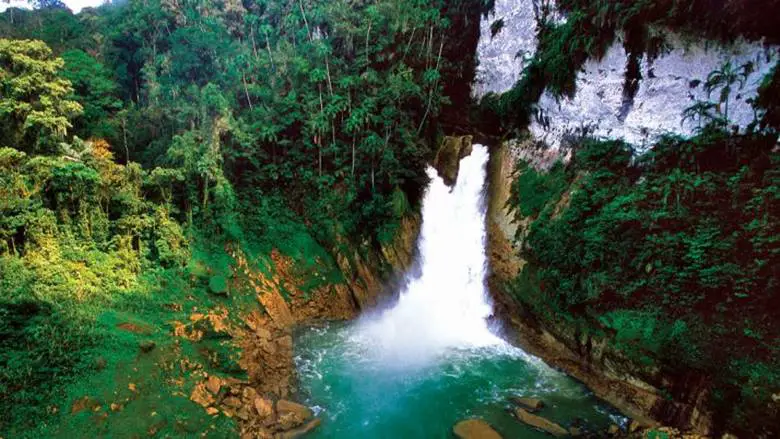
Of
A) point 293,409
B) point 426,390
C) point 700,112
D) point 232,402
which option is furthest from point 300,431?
point 700,112

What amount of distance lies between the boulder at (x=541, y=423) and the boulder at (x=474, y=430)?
1.10 m

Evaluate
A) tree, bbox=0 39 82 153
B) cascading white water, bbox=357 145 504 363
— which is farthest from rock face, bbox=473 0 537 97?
tree, bbox=0 39 82 153

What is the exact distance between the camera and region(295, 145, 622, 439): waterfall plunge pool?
11344 mm

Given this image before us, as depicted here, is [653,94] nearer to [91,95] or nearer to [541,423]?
[541,423]

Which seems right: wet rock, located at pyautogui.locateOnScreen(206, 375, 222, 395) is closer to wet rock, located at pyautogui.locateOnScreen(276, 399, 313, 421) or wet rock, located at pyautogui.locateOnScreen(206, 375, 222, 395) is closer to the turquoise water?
wet rock, located at pyautogui.locateOnScreen(276, 399, 313, 421)

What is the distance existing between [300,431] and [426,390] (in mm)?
4130

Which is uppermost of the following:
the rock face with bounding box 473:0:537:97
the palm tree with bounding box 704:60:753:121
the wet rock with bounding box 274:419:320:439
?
the rock face with bounding box 473:0:537:97

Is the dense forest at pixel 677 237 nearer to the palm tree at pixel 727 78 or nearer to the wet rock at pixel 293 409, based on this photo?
the palm tree at pixel 727 78

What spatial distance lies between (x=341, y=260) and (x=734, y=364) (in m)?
14.4

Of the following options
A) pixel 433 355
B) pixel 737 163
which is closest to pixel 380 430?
pixel 433 355

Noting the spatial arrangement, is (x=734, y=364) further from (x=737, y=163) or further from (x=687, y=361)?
(x=737, y=163)

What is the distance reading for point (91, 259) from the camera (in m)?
12.6

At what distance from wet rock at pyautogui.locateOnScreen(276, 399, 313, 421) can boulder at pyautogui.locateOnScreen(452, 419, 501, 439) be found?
410cm

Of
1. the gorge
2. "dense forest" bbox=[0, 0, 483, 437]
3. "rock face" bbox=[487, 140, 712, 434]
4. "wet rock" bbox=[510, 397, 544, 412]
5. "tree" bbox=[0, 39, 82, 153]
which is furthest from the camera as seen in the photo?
"tree" bbox=[0, 39, 82, 153]
